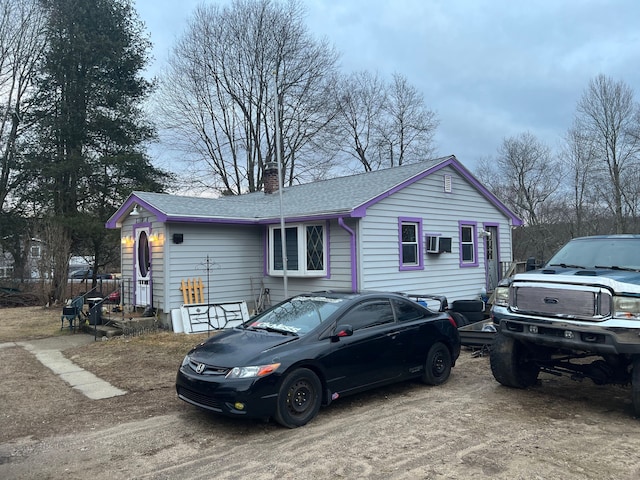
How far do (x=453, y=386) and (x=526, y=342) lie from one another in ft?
3.95

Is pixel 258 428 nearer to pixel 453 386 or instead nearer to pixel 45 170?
pixel 453 386

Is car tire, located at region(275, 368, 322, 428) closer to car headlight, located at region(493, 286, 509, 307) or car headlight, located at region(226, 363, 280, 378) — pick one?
car headlight, located at region(226, 363, 280, 378)

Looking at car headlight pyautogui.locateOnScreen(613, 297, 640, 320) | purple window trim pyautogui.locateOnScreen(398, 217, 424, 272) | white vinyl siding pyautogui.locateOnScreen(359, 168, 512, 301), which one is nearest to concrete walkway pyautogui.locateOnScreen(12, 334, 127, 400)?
white vinyl siding pyautogui.locateOnScreen(359, 168, 512, 301)

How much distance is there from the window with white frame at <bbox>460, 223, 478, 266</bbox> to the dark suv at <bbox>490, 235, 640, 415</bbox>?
7331 millimetres

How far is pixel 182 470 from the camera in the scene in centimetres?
388

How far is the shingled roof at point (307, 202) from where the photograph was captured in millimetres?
10961

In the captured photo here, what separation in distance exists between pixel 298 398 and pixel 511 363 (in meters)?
2.86

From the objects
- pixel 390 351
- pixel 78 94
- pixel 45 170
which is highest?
pixel 78 94

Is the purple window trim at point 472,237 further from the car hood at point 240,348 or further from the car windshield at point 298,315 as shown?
the car hood at point 240,348

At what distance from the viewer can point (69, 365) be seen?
317 inches

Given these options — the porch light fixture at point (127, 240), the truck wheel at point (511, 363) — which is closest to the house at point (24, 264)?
the porch light fixture at point (127, 240)

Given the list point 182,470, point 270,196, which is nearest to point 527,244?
point 270,196

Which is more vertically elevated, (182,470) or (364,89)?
(364,89)

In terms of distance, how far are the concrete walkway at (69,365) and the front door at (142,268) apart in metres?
1.59
